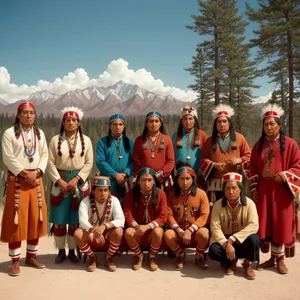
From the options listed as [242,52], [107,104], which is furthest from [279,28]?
[107,104]

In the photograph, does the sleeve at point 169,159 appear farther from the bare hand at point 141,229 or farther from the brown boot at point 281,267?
the brown boot at point 281,267

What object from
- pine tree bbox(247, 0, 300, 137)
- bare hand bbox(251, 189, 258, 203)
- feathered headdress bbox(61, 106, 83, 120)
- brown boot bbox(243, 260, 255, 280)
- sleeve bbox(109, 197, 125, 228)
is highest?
pine tree bbox(247, 0, 300, 137)

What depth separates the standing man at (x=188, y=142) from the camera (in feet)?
16.0

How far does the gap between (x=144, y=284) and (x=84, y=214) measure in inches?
44.0

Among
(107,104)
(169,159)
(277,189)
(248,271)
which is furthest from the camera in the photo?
(107,104)

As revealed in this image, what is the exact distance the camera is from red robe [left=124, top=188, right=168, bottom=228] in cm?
441

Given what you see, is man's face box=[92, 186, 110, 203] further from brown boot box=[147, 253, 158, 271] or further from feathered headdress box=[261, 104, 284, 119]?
feathered headdress box=[261, 104, 284, 119]

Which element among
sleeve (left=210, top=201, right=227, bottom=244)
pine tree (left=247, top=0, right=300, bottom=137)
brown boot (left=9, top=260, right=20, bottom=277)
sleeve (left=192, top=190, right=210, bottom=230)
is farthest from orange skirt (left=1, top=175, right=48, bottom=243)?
pine tree (left=247, top=0, right=300, bottom=137)

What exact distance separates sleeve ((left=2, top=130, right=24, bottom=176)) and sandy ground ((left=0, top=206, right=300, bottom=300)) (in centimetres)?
126

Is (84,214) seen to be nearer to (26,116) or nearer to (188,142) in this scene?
(26,116)

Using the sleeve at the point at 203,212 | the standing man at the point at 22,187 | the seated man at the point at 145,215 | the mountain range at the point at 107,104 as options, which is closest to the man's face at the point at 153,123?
the seated man at the point at 145,215

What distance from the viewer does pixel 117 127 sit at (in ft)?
15.6

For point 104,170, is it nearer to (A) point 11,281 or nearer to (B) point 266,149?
(A) point 11,281

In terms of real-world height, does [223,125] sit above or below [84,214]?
above
